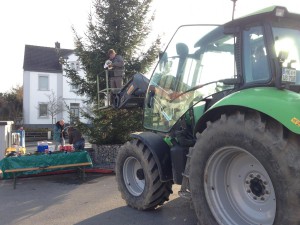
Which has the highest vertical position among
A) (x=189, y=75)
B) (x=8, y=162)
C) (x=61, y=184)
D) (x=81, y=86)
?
(x=81, y=86)

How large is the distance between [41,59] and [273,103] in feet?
124

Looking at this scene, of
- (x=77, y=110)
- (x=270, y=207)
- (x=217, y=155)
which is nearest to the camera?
(x=270, y=207)

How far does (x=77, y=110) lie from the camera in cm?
1134

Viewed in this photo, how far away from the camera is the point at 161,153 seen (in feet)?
16.5

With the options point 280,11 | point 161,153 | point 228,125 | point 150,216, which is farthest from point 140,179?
point 280,11

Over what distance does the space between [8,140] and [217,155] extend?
948cm

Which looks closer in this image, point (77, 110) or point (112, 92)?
point (112, 92)

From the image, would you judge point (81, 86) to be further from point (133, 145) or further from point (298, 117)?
point (298, 117)

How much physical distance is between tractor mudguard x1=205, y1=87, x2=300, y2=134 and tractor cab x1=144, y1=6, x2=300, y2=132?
0.61ft

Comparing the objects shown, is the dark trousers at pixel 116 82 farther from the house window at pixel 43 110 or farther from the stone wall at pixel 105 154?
the house window at pixel 43 110

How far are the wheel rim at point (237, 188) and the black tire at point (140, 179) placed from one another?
4.66 feet

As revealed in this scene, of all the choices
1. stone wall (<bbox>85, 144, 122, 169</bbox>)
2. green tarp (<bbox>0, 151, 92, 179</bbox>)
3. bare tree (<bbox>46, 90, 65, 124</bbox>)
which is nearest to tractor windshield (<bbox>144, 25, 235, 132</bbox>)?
green tarp (<bbox>0, 151, 92, 179</bbox>)

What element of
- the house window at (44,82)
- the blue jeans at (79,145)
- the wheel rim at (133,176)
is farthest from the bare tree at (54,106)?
the wheel rim at (133,176)

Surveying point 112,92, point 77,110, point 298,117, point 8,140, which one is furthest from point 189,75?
point 8,140
